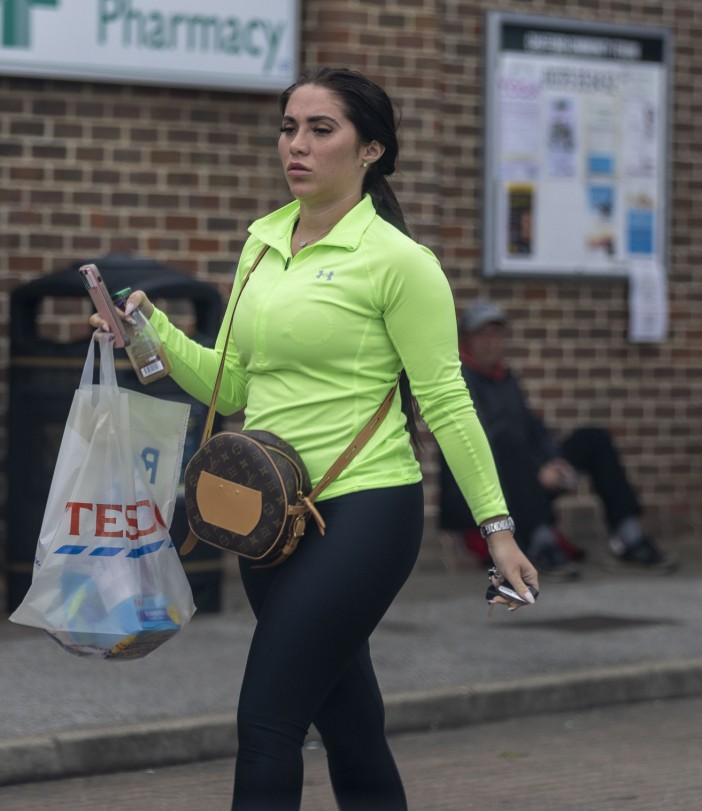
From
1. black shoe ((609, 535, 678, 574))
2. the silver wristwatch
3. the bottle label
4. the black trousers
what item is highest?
the bottle label

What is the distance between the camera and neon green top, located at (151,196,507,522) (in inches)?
140

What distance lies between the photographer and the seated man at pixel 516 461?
9242mm

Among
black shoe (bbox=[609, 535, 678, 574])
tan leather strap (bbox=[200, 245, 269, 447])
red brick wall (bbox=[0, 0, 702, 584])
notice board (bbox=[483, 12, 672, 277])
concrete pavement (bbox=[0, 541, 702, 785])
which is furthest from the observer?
notice board (bbox=[483, 12, 672, 277])

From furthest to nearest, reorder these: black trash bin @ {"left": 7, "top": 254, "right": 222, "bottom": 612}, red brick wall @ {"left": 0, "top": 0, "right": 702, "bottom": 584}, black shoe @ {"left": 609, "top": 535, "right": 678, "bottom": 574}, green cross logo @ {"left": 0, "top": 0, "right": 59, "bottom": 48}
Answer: black shoe @ {"left": 609, "top": 535, "right": 678, "bottom": 574} < red brick wall @ {"left": 0, "top": 0, "right": 702, "bottom": 584} < green cross logo @ {"left": 0, "top": 0, "right": 59, "bottom": 48} < black trash bin @ {"left": 7, "top": 254, "right": 222, "bottom": 612}

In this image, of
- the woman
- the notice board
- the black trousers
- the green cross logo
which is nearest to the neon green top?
the woman

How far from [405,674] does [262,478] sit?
342cm

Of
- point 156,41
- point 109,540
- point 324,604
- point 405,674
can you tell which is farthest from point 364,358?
point 156,41

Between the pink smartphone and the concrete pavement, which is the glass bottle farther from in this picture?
the concrete pavement

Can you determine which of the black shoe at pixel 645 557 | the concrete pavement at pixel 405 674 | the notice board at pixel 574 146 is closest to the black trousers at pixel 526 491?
the black shoe at pixel 645 557

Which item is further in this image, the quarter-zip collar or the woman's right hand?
the woman's right hand

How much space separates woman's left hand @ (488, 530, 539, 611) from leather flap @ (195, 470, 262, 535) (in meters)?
0.49

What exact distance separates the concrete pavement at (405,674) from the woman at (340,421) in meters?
2.18

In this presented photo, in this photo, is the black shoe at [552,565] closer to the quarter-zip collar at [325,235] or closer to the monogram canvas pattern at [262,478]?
the quarter-zip collar at [325,235]

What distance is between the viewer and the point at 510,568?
11.5 ft
